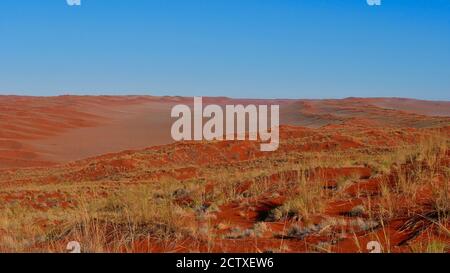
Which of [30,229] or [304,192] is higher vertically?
[304,192]

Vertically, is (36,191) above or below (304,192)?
below

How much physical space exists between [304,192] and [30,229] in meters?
3.59

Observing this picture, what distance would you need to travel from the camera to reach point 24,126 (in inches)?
2197

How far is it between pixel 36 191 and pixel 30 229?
10.7 m

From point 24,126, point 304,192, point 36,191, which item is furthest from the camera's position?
point 24,126

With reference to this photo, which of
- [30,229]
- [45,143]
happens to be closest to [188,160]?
[30,229]

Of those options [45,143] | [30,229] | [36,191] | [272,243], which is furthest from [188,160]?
[45,143]
